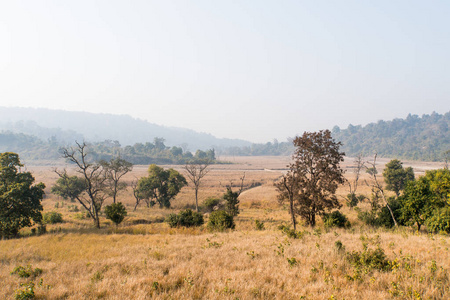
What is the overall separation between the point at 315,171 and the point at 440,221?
29.8 ft

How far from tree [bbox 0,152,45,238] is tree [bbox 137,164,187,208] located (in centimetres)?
1933

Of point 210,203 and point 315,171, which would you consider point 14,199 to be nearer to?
point 210,203

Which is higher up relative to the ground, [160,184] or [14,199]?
[14,199]

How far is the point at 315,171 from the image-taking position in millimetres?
21625

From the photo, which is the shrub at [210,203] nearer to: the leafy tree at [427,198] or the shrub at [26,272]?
the leafy tree at [427,198]

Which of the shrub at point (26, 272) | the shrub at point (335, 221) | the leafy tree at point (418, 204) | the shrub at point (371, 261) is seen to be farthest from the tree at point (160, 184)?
the shrub at point (371, 261)

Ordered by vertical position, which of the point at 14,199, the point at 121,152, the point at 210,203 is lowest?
the point at 210,203

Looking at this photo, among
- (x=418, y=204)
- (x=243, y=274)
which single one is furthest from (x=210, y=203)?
(x=243, y=274)

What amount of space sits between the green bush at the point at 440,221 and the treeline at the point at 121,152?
13212 centimetres

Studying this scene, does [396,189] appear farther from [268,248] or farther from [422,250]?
[268,248]

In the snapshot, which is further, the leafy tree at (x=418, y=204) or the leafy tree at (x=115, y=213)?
the leafy tree at (x=115, y=213)

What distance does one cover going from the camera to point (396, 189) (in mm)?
43625

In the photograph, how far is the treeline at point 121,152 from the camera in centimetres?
15538

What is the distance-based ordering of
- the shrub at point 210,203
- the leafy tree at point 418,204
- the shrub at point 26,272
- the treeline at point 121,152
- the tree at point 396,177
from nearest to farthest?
the shrub at point 26,272
the leafy tree at point 418,204
the shrub at point 210,203
the tree at point 396,177
the treeline at point 121,152
